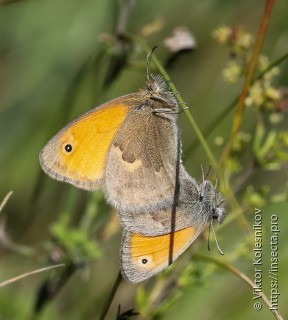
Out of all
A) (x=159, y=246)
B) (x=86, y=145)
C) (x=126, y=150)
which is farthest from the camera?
(x=126, y=150)

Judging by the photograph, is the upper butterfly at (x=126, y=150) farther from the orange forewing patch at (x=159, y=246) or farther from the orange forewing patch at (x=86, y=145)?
the orange forewing patch at (x=159, y=246)

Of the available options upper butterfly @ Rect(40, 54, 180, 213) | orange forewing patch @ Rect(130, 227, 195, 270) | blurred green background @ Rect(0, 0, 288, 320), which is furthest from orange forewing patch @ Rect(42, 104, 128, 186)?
orange forewing patch @ Rect(130, 227, 195, 270)

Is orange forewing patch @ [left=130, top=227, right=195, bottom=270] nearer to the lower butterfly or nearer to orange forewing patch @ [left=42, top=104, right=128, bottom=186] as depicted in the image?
the lower butterfly

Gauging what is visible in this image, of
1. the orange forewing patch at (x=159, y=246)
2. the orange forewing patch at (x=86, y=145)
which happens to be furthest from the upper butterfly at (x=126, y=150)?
→ the orange forewing patch at (x=159, y=246)

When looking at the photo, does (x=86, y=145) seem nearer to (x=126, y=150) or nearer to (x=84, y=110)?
(x=126, y=150)

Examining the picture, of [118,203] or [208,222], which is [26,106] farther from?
[208,222]

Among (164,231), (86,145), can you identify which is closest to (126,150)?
(86,145)

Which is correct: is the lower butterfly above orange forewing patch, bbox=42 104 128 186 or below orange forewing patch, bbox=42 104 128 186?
below
